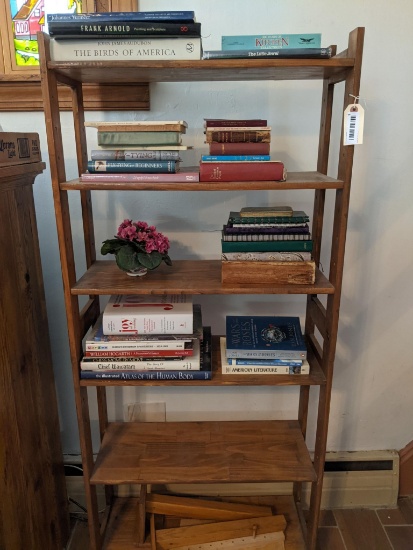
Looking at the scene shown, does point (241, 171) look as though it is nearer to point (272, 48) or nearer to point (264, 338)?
point (272, 48)

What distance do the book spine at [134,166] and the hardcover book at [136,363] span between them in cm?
53

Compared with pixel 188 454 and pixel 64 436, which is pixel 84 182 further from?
pixel 64 436

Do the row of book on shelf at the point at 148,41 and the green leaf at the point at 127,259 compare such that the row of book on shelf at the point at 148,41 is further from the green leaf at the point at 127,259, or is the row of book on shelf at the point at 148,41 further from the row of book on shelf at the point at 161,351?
the row of book on shelf at the point at 161,351

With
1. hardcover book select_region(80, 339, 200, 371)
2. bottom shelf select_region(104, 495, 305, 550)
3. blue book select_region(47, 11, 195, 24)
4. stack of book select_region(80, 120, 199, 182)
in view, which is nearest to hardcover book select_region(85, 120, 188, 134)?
stack of book select_region(80, 120, 199, 182)

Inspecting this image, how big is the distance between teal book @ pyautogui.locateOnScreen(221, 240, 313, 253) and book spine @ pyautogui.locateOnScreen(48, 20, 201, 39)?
20.7 inches

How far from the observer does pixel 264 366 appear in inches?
55.7

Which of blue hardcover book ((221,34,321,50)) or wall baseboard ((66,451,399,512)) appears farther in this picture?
wall baseboard ((66,451,399,512))

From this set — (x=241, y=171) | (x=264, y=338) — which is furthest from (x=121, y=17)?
(x=264, y=338)

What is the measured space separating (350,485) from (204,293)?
1.16m

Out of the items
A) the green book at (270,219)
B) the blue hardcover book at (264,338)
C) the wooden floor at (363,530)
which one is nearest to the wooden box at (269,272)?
the green book at (270,219)

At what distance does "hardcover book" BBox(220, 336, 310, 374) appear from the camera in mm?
1405

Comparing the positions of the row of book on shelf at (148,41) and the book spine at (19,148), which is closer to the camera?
the row of book on shelf at (148,41)

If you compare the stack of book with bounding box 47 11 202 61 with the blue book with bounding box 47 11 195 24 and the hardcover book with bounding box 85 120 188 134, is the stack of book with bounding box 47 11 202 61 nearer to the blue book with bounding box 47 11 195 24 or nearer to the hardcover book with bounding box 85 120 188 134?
the blue book with bounding box 47 11 195 24

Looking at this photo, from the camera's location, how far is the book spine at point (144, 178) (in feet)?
3.97
